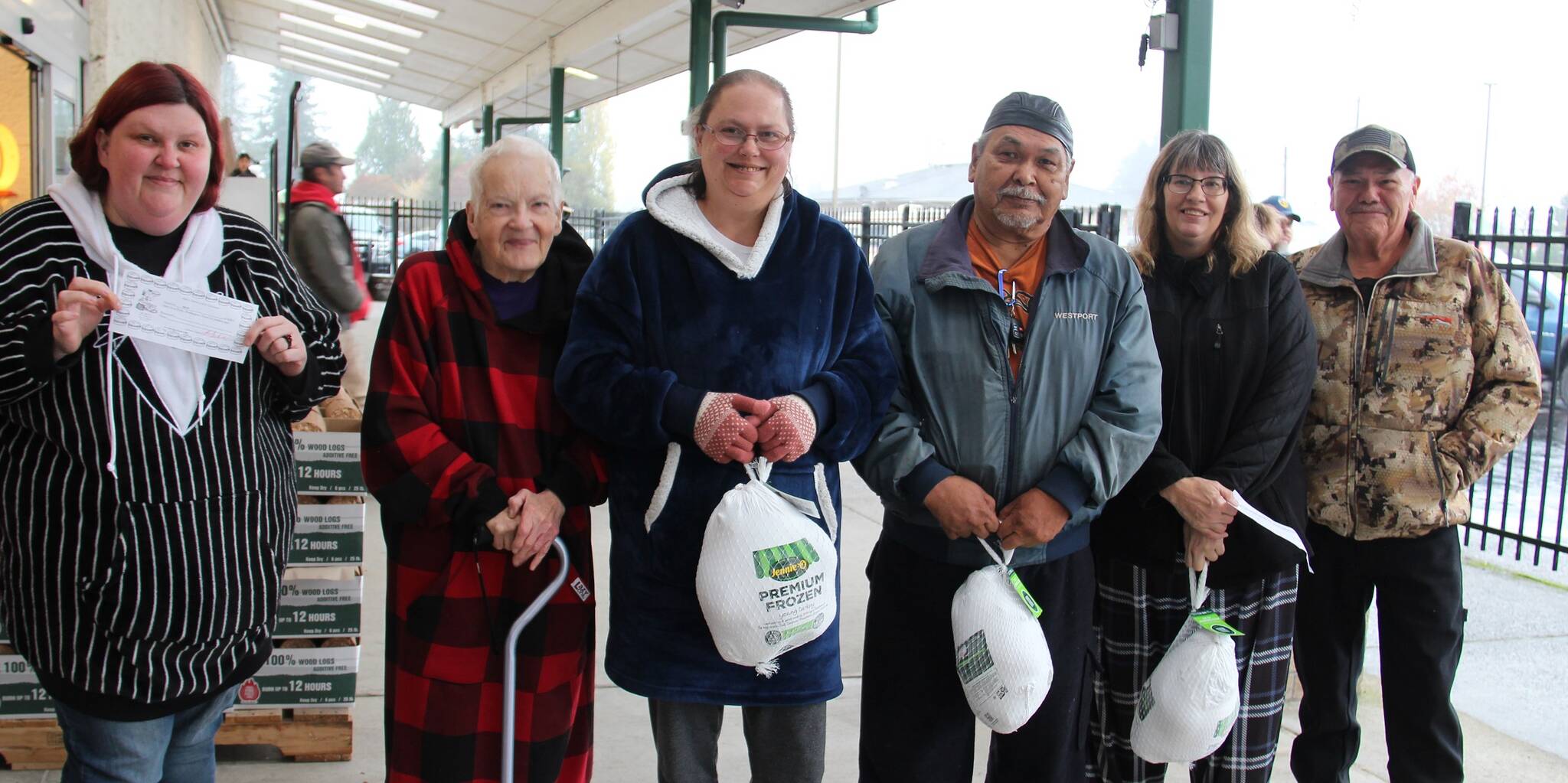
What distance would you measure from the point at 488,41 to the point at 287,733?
13906 millimetres

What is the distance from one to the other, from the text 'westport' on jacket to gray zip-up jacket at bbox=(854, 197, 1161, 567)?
A: 68cm

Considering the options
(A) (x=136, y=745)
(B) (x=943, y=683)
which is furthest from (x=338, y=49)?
(B) (x=943, y=683)

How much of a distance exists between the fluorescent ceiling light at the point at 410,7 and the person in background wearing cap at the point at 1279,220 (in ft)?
35.9

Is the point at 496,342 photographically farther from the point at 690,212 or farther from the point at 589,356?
the point at 690,212

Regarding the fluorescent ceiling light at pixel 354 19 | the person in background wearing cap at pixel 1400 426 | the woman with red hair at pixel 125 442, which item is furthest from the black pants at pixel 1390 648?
the fluorescent ceiling light at pixel 354 19

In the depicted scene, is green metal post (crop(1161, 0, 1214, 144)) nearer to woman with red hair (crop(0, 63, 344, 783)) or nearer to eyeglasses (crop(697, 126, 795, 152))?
eyeglasses (crop(697, 126, 795, 152))

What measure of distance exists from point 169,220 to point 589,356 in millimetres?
754

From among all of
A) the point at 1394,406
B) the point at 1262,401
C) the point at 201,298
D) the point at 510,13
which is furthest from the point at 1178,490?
the point at 510,13

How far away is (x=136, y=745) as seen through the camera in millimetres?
1964

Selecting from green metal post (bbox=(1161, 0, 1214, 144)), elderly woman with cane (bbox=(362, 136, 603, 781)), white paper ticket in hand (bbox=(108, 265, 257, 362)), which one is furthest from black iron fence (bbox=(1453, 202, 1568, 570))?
white paper ticket in hand (bbox=(108, 265, 257, 362))

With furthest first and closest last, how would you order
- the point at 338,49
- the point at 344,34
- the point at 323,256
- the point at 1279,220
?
the point at 338,49 < the point at 344,34 < the point at 323,256 < the point at 1279,220

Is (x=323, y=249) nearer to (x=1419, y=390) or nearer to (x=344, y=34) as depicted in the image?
(x=1419, y=390)

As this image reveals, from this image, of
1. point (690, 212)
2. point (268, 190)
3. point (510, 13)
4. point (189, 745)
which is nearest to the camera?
point (189, 745)

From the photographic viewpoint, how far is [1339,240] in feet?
9.48
